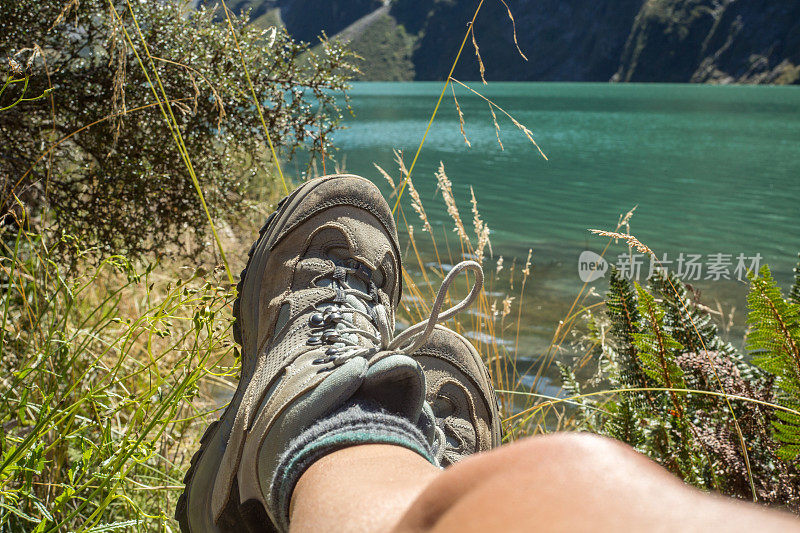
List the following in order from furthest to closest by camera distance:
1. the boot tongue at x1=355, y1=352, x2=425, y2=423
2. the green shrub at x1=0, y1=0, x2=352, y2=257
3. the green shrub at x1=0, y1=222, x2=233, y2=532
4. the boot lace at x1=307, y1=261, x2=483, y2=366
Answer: the green shrub at x1=0, y1=0, x2=352, y2=257 → the boot lace at x1=307, y1=261, x2=483, y2=366 → the boot tongue at x1=355, y1=352, x2=425, y2=423 → the green shrub at x1=0, y1=222, x2=233, y2=532

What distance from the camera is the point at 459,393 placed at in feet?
6.53

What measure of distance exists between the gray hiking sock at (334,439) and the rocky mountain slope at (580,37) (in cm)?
8363

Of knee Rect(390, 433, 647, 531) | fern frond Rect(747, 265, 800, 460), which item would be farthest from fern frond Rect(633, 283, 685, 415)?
knee Rect(390, 433, 647, 531)

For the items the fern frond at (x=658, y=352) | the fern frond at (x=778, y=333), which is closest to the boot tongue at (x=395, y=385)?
the fern frond at (x=658, y=352)

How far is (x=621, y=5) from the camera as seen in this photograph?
11162 cm

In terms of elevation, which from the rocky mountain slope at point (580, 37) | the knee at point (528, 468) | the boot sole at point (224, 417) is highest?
the knee at point (528, 468)

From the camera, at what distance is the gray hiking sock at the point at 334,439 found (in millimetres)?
1104

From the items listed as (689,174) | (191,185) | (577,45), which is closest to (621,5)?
(577,45)

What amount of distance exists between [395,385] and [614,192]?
40.5ft

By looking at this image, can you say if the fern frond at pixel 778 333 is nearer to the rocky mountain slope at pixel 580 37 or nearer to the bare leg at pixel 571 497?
the bare leg at pixel 571 497

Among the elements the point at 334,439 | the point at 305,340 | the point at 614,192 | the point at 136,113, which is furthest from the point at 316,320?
the point at 614,192

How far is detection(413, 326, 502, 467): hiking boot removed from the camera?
6.31 ft

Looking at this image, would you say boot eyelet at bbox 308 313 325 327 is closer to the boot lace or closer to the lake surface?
the boot lace

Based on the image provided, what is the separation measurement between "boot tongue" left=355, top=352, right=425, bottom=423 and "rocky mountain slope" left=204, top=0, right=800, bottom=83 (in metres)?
83.5
